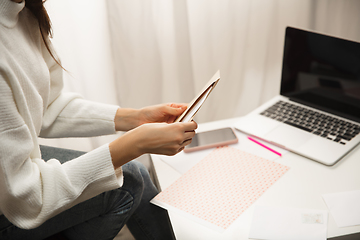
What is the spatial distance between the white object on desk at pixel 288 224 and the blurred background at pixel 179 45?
867 mm

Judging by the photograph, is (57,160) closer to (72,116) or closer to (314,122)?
(72,116)

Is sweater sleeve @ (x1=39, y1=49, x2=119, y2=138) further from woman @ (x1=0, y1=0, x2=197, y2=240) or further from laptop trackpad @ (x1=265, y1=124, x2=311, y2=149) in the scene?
laptop trackpad @ (x1=265, y1=124, x2=311, y2=149)

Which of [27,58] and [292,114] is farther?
[292,114]

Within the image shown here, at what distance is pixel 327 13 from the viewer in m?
1.57

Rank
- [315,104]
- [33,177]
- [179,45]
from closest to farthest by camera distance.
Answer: [33,177] → [315,104] → [179,45]

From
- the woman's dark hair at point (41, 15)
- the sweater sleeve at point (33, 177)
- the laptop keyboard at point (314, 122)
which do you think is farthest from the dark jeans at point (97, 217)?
the laptop keyboard at point (314, 122)

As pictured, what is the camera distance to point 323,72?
102 cm

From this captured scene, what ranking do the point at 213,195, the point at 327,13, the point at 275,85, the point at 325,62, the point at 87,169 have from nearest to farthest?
1. the point at 87,169
2. the point at 213,195
3. the point at 325,62
4. the point at 327,13
5. the point at 275,85

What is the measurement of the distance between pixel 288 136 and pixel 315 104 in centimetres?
18

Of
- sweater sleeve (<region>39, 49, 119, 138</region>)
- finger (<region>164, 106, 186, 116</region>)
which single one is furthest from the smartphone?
sweater sleeve (<region>39, 49, 119, 138</region>)

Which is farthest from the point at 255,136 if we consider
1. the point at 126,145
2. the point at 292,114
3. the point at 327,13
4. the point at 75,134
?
the point at 327,13

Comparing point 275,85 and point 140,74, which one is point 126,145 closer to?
point 140,74

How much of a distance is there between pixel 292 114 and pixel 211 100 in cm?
60

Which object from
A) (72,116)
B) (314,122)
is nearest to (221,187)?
(314,122)
